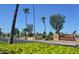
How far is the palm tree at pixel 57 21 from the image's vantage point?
1822 centimetres

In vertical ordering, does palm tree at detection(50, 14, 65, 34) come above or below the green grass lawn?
above

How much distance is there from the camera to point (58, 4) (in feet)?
59.7

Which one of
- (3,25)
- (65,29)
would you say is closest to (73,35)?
(65,29)

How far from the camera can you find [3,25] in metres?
18.2

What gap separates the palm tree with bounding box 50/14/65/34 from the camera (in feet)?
59.8

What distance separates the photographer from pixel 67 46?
719 inches

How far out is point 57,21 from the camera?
18.2m

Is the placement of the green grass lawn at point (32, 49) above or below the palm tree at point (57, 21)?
below

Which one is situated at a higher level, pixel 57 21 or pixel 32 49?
pixel 57 21

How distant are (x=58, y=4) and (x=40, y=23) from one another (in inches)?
19.1

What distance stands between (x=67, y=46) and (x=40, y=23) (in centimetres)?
66
